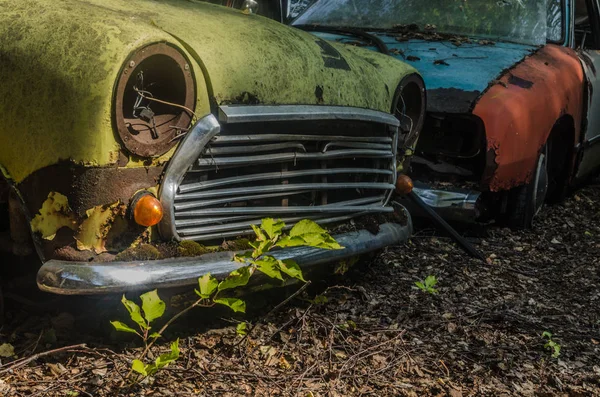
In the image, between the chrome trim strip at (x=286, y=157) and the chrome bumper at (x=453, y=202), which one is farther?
the chrome bumper at (x=453, y=202)

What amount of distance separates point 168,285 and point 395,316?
122 centimetres

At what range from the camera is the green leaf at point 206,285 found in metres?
2.34

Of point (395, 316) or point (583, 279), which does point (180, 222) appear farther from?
point (583, 279)

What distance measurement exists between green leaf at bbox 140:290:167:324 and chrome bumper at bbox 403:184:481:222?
233cm

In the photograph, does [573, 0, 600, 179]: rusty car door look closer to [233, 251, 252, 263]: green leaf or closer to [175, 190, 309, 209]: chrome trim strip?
[175, 190, 309, 209]: chrome trim strip

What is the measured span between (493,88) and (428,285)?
52.6 inches

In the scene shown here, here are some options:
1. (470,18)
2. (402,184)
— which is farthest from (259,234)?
(470,18)

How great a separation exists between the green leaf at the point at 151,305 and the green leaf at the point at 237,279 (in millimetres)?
216

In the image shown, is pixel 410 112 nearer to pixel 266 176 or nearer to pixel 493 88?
pixel 493 88

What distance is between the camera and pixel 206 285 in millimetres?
2354

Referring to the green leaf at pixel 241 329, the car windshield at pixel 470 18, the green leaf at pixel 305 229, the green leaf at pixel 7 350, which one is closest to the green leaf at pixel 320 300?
the green leaf at pixel 241 329

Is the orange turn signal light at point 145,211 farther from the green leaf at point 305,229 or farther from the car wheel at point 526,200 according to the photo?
the car wheel at point 526,200

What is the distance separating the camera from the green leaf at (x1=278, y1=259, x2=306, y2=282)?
2434 millimetres

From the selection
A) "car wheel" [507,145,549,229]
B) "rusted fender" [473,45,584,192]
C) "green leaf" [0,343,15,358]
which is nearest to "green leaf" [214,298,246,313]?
"green leaf" [0,343,15,358]
